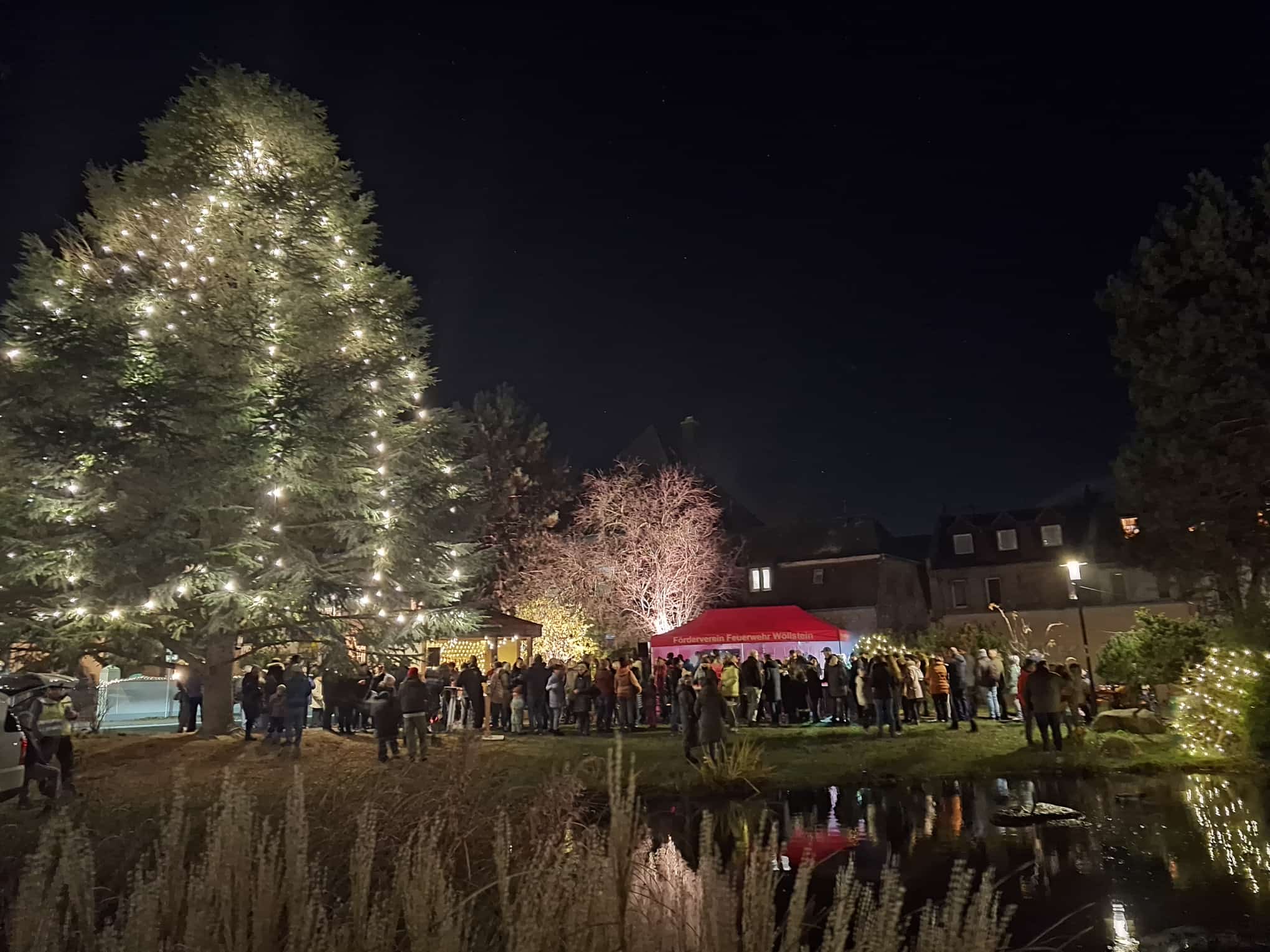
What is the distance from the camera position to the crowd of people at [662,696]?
15641 mm

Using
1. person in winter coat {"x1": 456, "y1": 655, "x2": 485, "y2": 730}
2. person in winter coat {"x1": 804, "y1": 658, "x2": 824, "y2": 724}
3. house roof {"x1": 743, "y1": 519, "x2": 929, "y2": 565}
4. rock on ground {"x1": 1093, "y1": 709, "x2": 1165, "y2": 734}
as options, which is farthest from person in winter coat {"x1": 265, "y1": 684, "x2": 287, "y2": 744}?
house roof {"x1": 743, "y1": 519, "x2": 929, "y2": 565}

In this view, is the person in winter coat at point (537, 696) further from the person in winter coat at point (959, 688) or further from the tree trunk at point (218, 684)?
the person in winter coat at point (959, 688)

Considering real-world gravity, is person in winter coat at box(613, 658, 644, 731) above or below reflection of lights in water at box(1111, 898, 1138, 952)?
above

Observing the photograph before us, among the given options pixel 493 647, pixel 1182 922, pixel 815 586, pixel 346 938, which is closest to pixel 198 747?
pixel 346 938

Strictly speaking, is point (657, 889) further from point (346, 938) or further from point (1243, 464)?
point (1243, 464)

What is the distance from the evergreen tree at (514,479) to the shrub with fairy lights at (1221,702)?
33.1 m

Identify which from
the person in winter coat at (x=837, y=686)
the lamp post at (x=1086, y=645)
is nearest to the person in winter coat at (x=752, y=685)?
the person in winter coat at (x=837, y=686)

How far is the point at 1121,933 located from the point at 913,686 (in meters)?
14.9

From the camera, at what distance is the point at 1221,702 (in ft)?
46.5

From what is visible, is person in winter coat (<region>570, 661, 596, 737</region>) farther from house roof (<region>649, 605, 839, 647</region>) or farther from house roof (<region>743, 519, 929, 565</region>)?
house roof (<region>743, 519, 929, 565</region>)

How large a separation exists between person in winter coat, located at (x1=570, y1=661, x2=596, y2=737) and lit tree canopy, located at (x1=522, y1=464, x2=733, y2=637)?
17337 millimetres

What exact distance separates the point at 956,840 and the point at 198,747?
40.8ft

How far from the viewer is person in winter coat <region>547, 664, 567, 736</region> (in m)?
20.8

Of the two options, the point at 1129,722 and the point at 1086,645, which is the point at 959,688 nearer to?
the point at 1086,645
